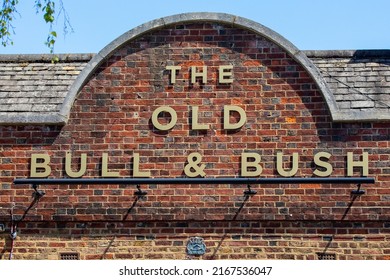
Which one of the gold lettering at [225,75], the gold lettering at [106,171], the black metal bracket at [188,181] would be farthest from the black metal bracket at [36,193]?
the gold lettering at [225,75]

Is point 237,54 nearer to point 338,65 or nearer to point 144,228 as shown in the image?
point 338,65

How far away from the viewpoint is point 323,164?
47.9ft

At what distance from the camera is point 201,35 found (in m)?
15.3

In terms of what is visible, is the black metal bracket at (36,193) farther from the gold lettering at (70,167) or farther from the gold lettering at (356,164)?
the gold lettering at (356,164)

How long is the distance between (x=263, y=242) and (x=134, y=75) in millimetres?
3527

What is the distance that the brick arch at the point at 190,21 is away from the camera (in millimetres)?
14945

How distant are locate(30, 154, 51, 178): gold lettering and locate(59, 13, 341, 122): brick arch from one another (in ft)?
2.39

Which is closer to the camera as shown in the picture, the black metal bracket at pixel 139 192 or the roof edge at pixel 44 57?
the black metal bracket at pixel 139 192

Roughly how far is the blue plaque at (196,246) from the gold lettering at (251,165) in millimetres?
1278

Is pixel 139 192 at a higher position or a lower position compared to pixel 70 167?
lower

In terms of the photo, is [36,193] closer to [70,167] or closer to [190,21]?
[70,167]

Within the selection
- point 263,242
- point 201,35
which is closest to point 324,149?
point 263,242

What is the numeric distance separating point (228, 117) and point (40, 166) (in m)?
3.20

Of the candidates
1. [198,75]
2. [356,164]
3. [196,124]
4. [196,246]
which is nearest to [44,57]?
[198,75]
